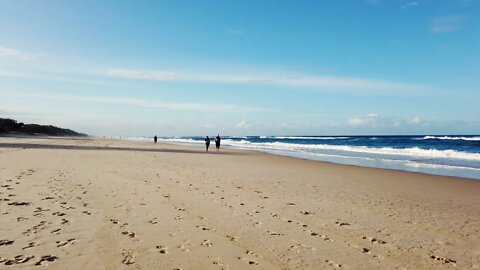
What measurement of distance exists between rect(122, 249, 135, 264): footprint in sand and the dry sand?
33 millimetres

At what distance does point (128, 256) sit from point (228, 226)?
2494 mm

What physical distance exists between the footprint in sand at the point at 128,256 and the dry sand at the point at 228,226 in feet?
0.11

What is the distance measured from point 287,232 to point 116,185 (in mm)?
7378

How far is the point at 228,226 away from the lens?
299 inches

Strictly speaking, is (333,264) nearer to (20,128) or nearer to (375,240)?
(375,240)

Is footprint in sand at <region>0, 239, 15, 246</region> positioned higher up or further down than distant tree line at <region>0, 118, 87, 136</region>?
further down

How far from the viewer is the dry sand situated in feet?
18.6

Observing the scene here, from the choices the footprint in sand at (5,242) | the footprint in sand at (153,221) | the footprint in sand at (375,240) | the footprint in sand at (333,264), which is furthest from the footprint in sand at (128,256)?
the footprint in sand at (375,240)

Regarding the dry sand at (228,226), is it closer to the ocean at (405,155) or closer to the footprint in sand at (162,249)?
the footprint in sand at (162,249)

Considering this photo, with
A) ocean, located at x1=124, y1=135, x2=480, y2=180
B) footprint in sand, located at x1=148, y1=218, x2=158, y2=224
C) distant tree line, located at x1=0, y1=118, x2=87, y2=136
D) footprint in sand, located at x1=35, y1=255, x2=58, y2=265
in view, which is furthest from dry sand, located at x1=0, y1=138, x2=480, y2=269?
distant tree line, located at x1=0, y1=118, x2=87, y2=136

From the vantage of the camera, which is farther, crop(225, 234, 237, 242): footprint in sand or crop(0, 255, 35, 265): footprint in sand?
crop(225, 234, 237, 242): footprint in sand

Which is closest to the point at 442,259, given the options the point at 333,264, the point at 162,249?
the point at 333,264

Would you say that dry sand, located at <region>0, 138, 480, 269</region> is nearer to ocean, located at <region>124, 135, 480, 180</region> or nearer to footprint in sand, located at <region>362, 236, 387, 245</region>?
footprint in sand, located at <region>362, 236, 387, 245</region>

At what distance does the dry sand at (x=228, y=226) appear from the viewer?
5.66 meters
